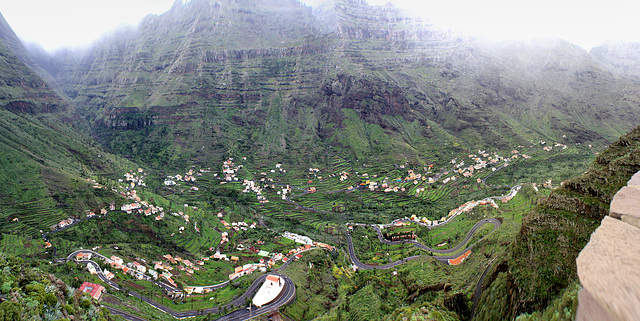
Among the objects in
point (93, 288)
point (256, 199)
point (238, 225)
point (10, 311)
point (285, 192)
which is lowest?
point (256, 199)

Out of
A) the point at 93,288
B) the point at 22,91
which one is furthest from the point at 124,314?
the point at 22,91

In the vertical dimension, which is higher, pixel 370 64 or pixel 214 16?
pixel 214 16

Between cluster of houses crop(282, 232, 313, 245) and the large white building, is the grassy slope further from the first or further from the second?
cluster of houses crop(282, 232, 313, 245)

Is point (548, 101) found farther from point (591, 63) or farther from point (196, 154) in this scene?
point (196, 154)

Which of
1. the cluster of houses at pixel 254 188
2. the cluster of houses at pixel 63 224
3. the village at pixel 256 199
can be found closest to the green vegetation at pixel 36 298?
the village at pixel 256 199

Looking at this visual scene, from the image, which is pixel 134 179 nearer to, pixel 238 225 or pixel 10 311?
pixel 238 225

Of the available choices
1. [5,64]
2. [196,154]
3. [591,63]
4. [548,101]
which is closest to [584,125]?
[548,101]

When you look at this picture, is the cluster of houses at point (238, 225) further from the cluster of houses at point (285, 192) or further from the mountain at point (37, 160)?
the mountain at point (37, 160)
